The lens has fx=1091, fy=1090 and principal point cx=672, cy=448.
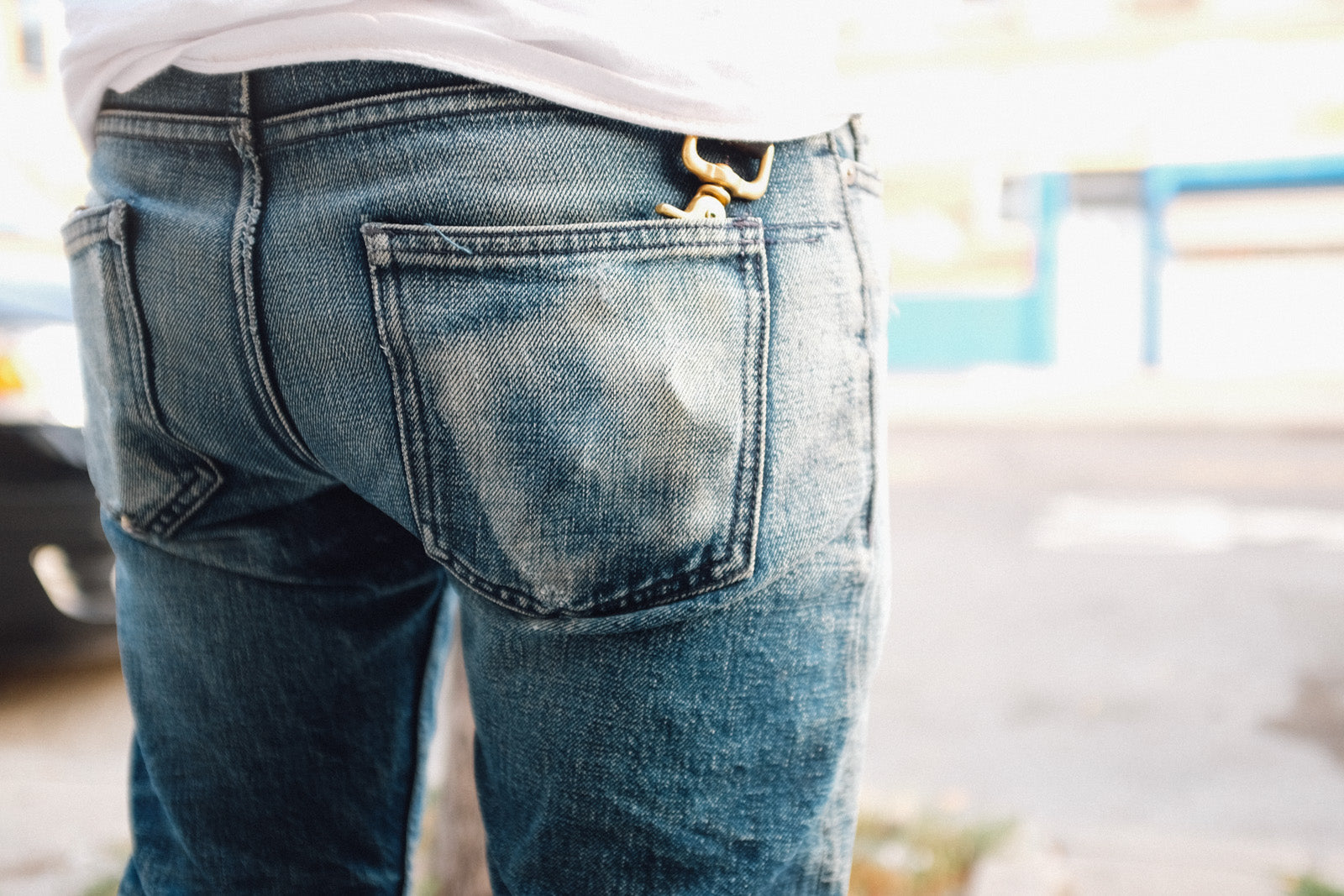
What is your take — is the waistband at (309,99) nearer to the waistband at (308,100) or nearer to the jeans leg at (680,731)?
the waistband at (308,100)

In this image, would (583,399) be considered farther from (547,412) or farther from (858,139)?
(858,139)

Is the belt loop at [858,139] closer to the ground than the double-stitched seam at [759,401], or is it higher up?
higher up

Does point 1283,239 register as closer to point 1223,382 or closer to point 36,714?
point 1223,382

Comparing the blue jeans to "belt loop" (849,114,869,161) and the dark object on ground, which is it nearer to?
"belt loop" (849,114,869,161)

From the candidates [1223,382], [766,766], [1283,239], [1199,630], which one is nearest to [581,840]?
[766,766]

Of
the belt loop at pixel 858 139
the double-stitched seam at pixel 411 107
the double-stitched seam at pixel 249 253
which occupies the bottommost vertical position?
the double-stitched seam at pixel 249 253

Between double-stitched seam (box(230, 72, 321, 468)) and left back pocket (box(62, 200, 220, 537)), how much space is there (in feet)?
0.32

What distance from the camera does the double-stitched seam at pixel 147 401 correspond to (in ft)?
2.39

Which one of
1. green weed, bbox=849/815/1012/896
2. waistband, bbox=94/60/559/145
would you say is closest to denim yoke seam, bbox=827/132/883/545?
waistband, bbox=94/60/559/145

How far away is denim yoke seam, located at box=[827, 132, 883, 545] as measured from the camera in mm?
729

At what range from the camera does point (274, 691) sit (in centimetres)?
85

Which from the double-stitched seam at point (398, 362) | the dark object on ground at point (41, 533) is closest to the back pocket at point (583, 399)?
the double-stitched seam at point (398, 362)

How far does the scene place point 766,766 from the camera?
703mm

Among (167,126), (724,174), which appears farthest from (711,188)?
(167,126)
